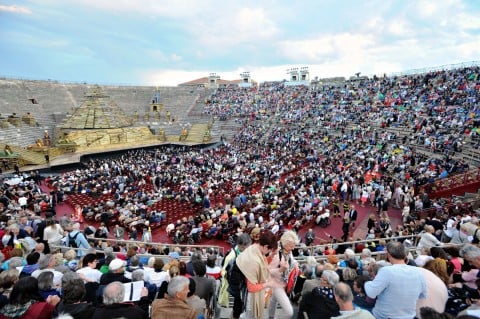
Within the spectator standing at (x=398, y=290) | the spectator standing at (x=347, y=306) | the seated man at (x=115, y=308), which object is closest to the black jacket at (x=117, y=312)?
the seated man at (x=115, y=308)

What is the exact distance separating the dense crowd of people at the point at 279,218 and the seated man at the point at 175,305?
1 cm

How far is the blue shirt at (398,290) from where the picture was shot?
310 centimetres

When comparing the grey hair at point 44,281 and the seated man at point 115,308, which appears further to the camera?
the grey hair at point 44,281

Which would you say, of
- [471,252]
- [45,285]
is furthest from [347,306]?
[45,285]

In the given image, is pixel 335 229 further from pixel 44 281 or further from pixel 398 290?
pixel 44 281

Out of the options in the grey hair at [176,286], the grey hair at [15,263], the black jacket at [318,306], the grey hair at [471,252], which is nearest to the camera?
the grey hair at [176,286]

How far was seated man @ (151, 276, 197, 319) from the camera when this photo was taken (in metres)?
2.89

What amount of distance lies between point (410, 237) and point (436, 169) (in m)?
10.1

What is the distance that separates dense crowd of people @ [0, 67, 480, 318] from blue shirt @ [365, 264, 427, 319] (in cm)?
1

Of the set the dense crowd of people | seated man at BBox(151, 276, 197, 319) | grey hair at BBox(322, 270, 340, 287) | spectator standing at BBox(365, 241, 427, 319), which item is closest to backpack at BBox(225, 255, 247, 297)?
the dense crowd of people

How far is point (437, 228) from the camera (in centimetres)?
850

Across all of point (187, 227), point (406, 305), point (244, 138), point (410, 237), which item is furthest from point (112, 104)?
point (406, 305)

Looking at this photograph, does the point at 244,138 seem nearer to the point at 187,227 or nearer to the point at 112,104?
the point at 112,104

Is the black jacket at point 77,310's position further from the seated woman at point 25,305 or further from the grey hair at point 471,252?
the grey hair at point 471,252
